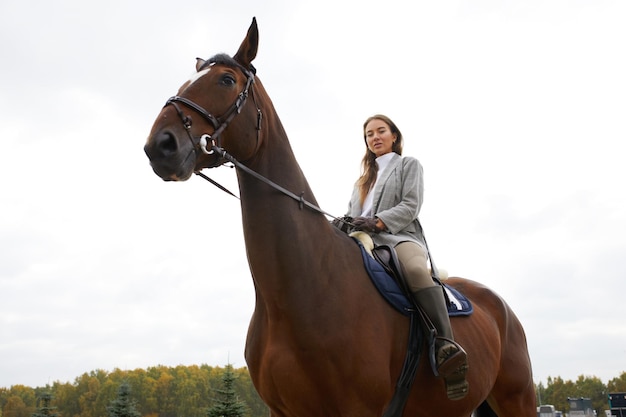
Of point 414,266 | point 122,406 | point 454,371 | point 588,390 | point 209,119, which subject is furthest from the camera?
point 588,390

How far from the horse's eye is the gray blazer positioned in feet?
6.04

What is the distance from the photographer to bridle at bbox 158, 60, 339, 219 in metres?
3.83

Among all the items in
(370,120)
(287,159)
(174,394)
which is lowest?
(174,394)

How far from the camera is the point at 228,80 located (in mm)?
4215

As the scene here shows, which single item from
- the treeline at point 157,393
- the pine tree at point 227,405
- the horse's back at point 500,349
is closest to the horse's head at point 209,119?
the horse's back at point 500,349

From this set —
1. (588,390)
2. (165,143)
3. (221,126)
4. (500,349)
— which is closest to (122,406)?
(500,349)

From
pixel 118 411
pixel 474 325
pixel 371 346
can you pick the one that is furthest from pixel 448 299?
pixel 118 411

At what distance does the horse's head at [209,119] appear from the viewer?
12.1 feet

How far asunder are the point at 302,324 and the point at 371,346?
566mm

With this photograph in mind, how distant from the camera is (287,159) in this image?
4562 millimetres

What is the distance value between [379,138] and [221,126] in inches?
92.0

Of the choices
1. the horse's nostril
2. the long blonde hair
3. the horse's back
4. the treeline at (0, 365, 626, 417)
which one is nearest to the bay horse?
the horse's nostril

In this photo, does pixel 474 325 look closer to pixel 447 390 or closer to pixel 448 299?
pixel 448 299

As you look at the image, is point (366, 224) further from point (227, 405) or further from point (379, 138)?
point (227, 405)
